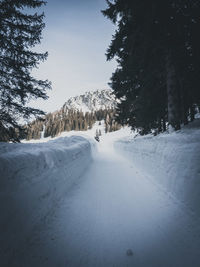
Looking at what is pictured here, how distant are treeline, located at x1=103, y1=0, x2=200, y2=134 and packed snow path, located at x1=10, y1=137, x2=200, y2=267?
4.84 metres

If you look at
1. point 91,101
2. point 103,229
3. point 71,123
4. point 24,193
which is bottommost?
point 103,229

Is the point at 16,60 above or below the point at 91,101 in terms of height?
below

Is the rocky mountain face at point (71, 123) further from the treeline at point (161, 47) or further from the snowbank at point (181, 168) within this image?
the snowbank at point (181, 168)

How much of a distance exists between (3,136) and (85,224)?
6693mm

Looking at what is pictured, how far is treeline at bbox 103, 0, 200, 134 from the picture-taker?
16.4 feet

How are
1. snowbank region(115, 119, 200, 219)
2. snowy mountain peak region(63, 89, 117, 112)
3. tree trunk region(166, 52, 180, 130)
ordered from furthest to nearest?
snowy mountain peak region(63, 89, 117, 112) → tree trunk region(166, 52, 180, 130) → snowbank region(115, 119, 200, 219)

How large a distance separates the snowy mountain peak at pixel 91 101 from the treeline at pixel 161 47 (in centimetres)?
14229

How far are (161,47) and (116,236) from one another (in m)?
7.02

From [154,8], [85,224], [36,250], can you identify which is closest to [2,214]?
[36,250]

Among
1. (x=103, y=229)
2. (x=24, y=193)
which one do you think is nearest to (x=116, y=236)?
(x=103, y=229)

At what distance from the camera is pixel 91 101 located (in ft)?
536

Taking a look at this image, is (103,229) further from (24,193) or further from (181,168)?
(181,168)

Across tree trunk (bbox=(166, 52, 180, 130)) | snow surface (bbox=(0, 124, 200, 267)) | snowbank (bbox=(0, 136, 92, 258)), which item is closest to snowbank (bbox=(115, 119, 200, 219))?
snow surface (bbox=(0, 124, 200, 267))

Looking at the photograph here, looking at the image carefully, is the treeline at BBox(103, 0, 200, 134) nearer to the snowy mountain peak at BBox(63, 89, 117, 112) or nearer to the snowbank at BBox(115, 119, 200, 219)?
the snowbank at BBox(115, 119, 200, 219)
